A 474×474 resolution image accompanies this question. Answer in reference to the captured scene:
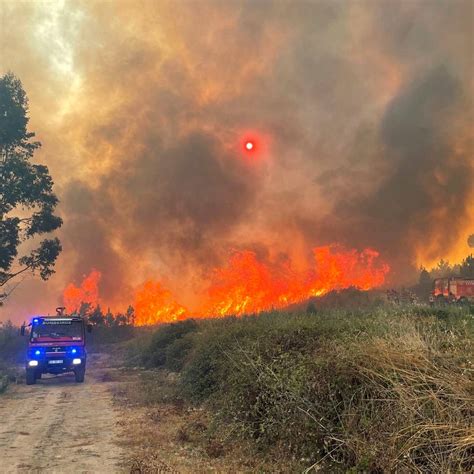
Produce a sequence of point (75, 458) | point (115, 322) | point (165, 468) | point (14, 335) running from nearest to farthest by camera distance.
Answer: point (165, 468) → point (75, 458) → point (14, 335) → point (115, 322)

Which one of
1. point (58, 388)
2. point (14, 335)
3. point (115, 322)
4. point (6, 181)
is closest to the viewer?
point (58, 388)

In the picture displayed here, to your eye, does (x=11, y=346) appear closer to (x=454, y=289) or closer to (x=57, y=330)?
(x=57, y=330)

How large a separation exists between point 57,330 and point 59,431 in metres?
10.0

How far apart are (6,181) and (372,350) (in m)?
26.1

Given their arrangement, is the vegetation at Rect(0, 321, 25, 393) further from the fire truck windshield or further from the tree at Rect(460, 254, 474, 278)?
the tree at Rect(460, 254, 474, 278)

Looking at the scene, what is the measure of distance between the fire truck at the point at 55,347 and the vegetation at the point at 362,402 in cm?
1126

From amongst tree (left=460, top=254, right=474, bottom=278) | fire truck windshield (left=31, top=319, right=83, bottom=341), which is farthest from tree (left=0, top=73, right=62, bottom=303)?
tree (left=460, top=254, right=474, bottom=278)

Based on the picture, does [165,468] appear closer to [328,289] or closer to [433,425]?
[433,425]

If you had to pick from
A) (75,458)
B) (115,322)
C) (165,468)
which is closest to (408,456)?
(165,468)

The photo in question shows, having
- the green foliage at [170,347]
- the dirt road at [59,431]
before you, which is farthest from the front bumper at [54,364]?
the green foliage at [170,347]

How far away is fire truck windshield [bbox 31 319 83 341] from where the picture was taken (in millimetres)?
19625

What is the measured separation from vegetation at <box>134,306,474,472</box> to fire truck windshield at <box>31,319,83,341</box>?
39.1ft

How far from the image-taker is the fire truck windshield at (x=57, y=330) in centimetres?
1962

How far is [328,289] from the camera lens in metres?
48.2
